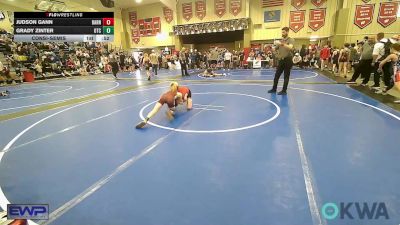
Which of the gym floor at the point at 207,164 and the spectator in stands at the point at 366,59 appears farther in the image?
the spectator in stands at the point at 366,59

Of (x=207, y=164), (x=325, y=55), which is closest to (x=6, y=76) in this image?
(x=207, y=164)

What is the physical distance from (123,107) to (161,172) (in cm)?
421

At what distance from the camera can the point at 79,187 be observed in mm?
2895

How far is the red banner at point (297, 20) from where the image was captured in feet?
68.6

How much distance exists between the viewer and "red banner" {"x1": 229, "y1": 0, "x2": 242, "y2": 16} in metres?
22.7

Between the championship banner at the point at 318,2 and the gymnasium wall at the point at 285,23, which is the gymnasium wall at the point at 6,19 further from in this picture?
the championship banner at the point at 318,2

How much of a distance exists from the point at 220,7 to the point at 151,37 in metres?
8.79

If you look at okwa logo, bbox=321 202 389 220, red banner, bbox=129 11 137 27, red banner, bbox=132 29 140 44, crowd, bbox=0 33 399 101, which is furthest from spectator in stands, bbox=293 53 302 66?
red banner, bbox=129 11 137 27

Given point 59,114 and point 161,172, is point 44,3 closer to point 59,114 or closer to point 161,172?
point 59,114

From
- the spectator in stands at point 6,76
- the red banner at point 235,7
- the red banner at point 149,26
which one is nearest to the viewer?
the spectator in stands at point 6,76

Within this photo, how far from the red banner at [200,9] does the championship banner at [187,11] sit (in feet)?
2.34

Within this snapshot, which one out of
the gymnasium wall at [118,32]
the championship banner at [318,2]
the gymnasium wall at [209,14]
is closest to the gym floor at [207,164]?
the championship banner at [318,2]

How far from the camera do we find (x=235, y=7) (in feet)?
75.1

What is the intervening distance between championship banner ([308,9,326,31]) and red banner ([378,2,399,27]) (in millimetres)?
3952
